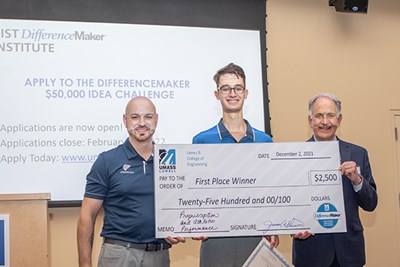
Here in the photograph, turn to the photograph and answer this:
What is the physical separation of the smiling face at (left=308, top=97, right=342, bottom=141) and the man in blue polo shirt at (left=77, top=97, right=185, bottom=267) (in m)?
0.93

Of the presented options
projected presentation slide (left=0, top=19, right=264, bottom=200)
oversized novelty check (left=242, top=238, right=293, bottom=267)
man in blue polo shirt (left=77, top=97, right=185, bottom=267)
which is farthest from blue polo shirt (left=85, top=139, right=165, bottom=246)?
projected presentation slide (left=0, top=19, right=264, bottom=200)

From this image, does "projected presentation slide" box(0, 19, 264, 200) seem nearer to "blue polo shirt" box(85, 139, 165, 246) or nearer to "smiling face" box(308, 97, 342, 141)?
"blue polo shirt" box(85, 139, 165, 246)

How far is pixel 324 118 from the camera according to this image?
255 centimetres

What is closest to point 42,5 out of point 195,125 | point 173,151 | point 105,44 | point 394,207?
point 105,44

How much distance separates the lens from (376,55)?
166 inches

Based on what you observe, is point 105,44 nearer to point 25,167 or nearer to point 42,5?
point 42,5

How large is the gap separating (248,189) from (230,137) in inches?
13.1

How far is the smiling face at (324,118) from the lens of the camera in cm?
255

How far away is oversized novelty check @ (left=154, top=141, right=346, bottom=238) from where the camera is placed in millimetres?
2443

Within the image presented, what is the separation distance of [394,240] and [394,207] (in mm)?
300

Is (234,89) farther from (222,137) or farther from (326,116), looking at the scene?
(326,116)

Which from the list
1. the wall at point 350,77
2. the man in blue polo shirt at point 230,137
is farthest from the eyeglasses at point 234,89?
the wall at point 350,77
